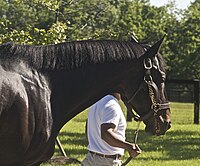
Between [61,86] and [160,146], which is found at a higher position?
[61,86]

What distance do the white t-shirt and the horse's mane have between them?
76cm

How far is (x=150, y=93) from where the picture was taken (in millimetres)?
4477

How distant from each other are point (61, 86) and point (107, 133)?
87cm

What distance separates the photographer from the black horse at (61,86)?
391 centimetres

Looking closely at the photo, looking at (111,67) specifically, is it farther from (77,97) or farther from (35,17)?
(35,17)

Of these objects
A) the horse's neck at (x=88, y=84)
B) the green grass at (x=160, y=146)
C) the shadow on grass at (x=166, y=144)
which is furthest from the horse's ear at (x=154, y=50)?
the shadow on grass at (x=166, y=144)

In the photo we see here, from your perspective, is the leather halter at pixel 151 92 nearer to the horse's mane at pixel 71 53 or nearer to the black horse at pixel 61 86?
the black horse at pixel 61 86

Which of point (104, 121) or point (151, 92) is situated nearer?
point (151, 92)

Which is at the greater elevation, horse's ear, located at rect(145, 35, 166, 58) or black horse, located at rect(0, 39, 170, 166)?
horse's ear, located at rect(145, 35, 166, 58)

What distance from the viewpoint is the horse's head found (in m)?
4.45

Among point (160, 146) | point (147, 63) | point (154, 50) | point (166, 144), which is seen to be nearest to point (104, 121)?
point (147, 63)

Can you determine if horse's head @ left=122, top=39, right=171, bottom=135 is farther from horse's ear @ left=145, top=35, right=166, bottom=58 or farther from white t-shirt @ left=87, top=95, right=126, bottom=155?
white t-shirt @ left=87, top=95, right=126, bottom=155

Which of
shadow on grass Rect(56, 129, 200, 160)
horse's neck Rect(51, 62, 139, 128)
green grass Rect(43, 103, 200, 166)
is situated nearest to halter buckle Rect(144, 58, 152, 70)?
horse's neck Rect(51, 62, 139, 128)

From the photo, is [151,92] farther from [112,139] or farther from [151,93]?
[112,139]
